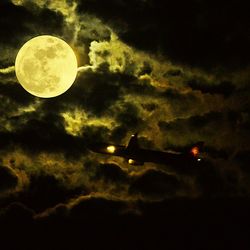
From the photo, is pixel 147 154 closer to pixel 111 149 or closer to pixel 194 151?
pixel 111 149

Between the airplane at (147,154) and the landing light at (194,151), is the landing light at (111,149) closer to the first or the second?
the airplane at (147,154)

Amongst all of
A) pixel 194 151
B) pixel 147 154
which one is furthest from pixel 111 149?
pixel 194 151

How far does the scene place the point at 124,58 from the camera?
10578 mm

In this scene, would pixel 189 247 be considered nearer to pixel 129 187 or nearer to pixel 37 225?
pixel 129 187

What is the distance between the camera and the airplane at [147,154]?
850 cm

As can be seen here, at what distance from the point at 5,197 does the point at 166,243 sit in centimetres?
674

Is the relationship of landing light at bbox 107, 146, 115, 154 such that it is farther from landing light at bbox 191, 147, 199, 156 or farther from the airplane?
landing light at bbox 191, 147, 199, 156

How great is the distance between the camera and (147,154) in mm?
8938

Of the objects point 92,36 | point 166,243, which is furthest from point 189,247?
point 92,36

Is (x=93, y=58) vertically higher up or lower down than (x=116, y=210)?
higher up

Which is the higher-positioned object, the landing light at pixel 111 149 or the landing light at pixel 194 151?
the landing light at pixel 111 149

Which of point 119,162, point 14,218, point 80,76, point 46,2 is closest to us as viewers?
point 46,2

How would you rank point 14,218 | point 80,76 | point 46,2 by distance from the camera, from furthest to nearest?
point 14,218 → point 80,76 → point 46,2

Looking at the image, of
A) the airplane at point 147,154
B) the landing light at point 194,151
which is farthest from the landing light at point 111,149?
the landing light at point 194,151
